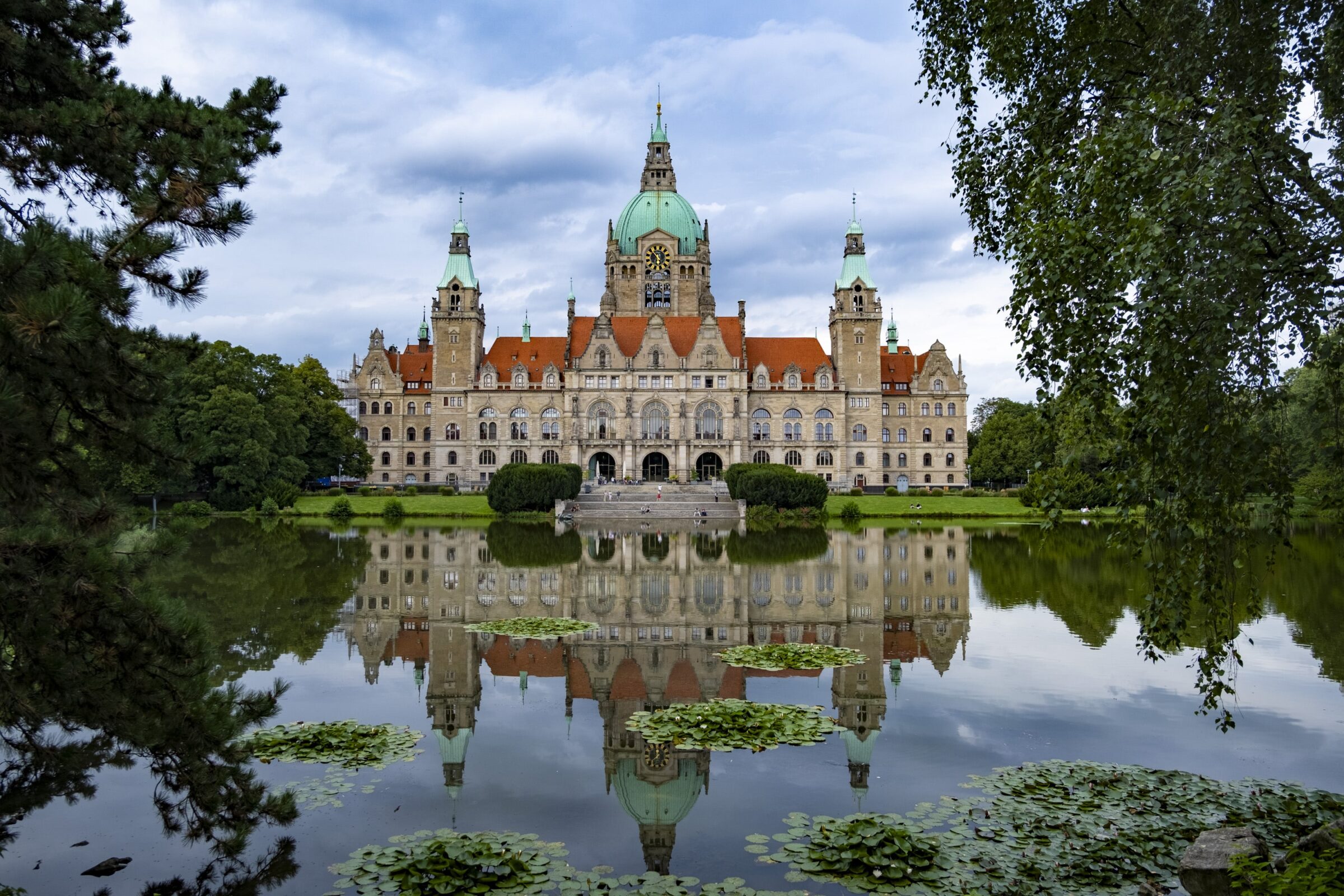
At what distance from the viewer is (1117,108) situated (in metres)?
8.24

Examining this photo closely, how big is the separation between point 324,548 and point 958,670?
24.9m

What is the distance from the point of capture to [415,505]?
56.8m

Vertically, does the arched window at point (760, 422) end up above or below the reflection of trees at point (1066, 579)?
above

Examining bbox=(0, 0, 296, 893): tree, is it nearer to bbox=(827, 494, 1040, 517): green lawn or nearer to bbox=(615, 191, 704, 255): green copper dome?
bbox=(827, 494, 1040, 517): green lawn

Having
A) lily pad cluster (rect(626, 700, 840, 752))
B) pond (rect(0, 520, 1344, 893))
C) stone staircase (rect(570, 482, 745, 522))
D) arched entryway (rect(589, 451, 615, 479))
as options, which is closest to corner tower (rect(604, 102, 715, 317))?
arched entryway (rect(589, 451, 615, 479))

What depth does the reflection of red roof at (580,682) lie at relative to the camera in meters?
12.3

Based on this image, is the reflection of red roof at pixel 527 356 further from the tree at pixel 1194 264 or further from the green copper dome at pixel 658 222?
the tree at pixel 1194 264

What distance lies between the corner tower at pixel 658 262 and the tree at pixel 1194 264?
7836cm

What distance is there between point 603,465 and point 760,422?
13.8 metres

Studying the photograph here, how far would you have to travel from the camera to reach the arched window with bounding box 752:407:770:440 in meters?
77.8

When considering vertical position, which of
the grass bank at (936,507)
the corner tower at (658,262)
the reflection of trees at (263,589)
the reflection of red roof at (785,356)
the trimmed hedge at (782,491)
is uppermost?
the corner tower at (658,262)

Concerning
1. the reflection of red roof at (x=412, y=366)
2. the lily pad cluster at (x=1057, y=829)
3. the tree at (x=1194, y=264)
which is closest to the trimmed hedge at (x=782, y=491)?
the reflection of red roof at (x=412, y=366)

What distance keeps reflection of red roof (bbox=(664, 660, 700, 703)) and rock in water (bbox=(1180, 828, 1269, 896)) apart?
19.9ft

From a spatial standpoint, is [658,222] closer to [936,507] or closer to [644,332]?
[644,332]
